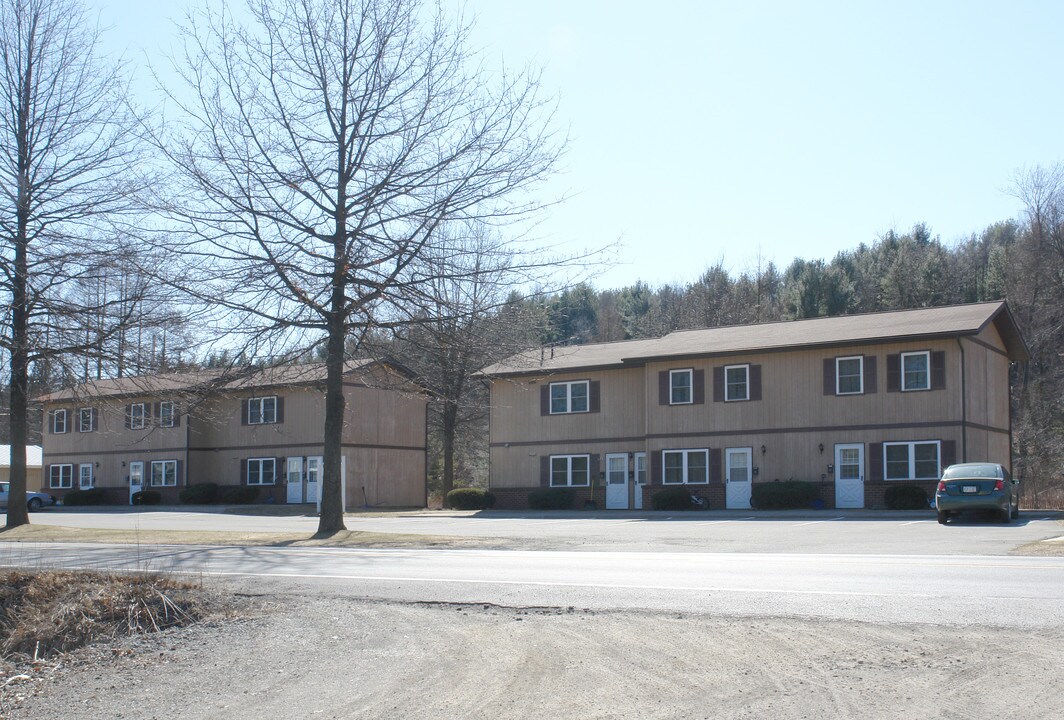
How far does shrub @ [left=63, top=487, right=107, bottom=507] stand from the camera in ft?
180

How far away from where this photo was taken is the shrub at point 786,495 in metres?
35.6

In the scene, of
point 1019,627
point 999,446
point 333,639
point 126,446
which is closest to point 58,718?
point 333,639

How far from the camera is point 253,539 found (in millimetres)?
23031

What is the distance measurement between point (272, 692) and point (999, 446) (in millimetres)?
36518

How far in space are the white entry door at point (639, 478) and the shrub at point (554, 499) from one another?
2521 mm

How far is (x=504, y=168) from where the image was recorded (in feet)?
71.5

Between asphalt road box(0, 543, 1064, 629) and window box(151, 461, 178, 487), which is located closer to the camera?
asphalt road box(0, 543, 1064, 629)

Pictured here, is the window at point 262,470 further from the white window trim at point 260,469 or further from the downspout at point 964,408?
the downspout at point 964,408

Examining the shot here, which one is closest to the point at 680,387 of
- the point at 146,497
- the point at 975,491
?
the point at 975,491

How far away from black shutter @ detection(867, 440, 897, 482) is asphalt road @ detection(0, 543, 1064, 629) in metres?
19.7

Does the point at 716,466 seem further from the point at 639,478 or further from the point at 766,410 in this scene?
the point at 639,478

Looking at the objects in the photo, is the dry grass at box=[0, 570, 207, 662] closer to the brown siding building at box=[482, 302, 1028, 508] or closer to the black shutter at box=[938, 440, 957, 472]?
the brown siding building at box=[482, 302, 1028, 508]

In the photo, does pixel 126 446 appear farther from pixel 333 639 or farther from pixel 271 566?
pixel 333 639

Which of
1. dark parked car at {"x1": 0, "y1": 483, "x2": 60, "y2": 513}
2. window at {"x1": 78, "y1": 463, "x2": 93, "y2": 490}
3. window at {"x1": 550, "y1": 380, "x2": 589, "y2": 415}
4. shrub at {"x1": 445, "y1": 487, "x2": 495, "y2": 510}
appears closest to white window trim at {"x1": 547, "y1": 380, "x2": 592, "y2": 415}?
window at {"x1": 550, "y1": 380, "x2": 589, "y2": 415}
